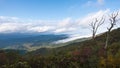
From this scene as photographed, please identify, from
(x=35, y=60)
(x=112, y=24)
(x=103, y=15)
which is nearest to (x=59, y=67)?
(x=35, y=60)

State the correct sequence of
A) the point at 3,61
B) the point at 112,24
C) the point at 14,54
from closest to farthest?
the point at 3,61, the point at 14,54, the point at 112,24

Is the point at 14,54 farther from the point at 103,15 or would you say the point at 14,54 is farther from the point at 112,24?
the point at 103,15

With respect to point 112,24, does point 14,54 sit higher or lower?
lower

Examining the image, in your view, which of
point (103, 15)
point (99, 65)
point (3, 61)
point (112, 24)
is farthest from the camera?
point (103, 15)

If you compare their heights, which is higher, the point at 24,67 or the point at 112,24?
the point at 112,24

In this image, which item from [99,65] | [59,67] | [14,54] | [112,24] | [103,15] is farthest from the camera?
[103,15]

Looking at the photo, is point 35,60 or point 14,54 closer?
point 35,60

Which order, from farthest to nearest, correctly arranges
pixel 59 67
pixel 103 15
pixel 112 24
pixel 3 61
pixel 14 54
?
1. pixel 103 15
2. pixel 112 24
3. pixel 14 54
4. pixel 3 61
5. pixel 59 67

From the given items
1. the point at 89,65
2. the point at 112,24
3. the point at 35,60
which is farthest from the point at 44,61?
the point at 112,24

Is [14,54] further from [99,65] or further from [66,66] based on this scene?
[99,65]
